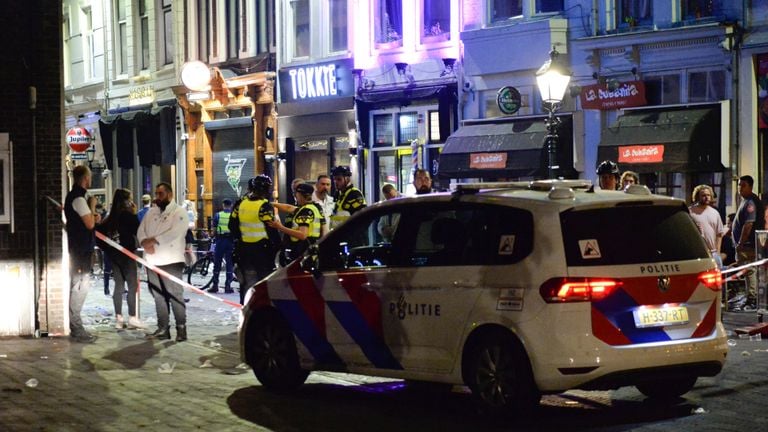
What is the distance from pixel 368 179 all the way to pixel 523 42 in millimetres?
5529

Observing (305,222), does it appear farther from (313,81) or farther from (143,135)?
(143,135)

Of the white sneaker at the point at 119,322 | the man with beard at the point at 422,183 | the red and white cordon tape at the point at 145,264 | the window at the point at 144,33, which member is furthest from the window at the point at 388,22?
the red and white cordon tape at the point at 145,264

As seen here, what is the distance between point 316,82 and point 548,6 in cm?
716

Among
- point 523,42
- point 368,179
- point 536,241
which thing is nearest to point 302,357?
point 536,241

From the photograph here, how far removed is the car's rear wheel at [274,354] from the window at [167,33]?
2538 centimetres

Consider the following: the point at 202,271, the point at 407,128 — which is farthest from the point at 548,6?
the point at 202,271

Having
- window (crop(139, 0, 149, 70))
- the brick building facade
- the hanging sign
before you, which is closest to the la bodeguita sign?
the brick building facade

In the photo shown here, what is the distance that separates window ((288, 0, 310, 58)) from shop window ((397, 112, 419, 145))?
12.8ft

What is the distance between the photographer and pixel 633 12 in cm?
2359

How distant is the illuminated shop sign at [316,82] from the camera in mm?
29516

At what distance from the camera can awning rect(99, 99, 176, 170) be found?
35.6 meters

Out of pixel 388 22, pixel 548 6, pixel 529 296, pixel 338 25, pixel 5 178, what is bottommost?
pixel 529 296

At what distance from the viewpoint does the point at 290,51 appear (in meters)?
31.2

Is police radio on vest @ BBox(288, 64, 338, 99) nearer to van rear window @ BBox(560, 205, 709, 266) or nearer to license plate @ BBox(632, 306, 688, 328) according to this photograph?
van rear window @ BBox(560, 205, 709, 266)
